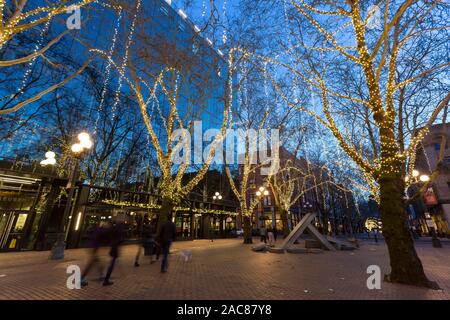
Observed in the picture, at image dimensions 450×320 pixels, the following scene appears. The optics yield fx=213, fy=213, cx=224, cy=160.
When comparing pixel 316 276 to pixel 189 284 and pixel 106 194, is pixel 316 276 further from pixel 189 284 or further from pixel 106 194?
pixel 106 194

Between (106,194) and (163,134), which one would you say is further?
(163,134)

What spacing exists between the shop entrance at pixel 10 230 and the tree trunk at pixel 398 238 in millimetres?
18752

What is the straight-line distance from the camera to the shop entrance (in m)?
12.9

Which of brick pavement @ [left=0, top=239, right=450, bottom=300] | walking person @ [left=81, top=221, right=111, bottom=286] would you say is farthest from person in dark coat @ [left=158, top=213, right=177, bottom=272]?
walking person @ [left=81, top=221, right=111, bottom=286]

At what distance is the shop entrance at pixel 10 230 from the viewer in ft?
42.5

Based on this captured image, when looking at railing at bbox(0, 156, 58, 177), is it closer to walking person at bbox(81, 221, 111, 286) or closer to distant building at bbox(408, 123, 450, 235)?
walking person at bbox(81, 221, 111, 286)

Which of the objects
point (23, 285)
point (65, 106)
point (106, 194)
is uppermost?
point (65, 106)

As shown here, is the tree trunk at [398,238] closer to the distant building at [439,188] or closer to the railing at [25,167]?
the railing at [25,167]

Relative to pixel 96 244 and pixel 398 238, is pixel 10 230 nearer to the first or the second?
pixel 96 244
